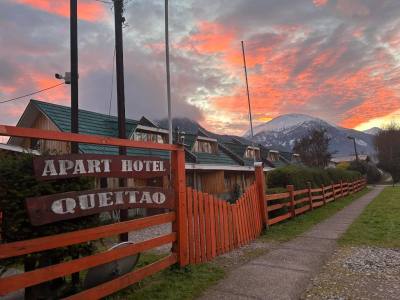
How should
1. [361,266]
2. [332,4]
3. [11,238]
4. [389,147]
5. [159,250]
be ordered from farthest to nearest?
[389,147]
[332,4]
[159,250]
[361,266]
[11,238]

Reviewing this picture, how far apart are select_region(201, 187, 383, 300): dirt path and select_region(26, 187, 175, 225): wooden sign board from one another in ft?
5.42

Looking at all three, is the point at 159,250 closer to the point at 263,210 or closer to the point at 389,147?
the point at 263,210

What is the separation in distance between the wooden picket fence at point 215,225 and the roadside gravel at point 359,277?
2093mm

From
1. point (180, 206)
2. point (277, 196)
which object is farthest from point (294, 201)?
point (180, 206)

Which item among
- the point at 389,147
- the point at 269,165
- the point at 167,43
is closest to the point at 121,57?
the point at 167,43

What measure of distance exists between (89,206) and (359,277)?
454cm

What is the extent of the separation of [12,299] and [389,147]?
82.5 m

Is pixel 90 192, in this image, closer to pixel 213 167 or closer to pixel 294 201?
pixel 294 201

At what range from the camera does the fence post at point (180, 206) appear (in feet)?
20.1

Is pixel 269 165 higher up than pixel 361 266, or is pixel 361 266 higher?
pixel 269 165

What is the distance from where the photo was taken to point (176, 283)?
5590 mm

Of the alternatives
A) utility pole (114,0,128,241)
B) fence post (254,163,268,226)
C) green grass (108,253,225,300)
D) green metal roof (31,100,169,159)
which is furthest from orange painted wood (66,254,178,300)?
green metal roof (31,100,169,159)

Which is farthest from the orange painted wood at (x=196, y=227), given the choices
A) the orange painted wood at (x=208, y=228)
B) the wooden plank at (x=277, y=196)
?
the wooden plank at (x=277, y=196)

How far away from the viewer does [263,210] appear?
35.2 feet
